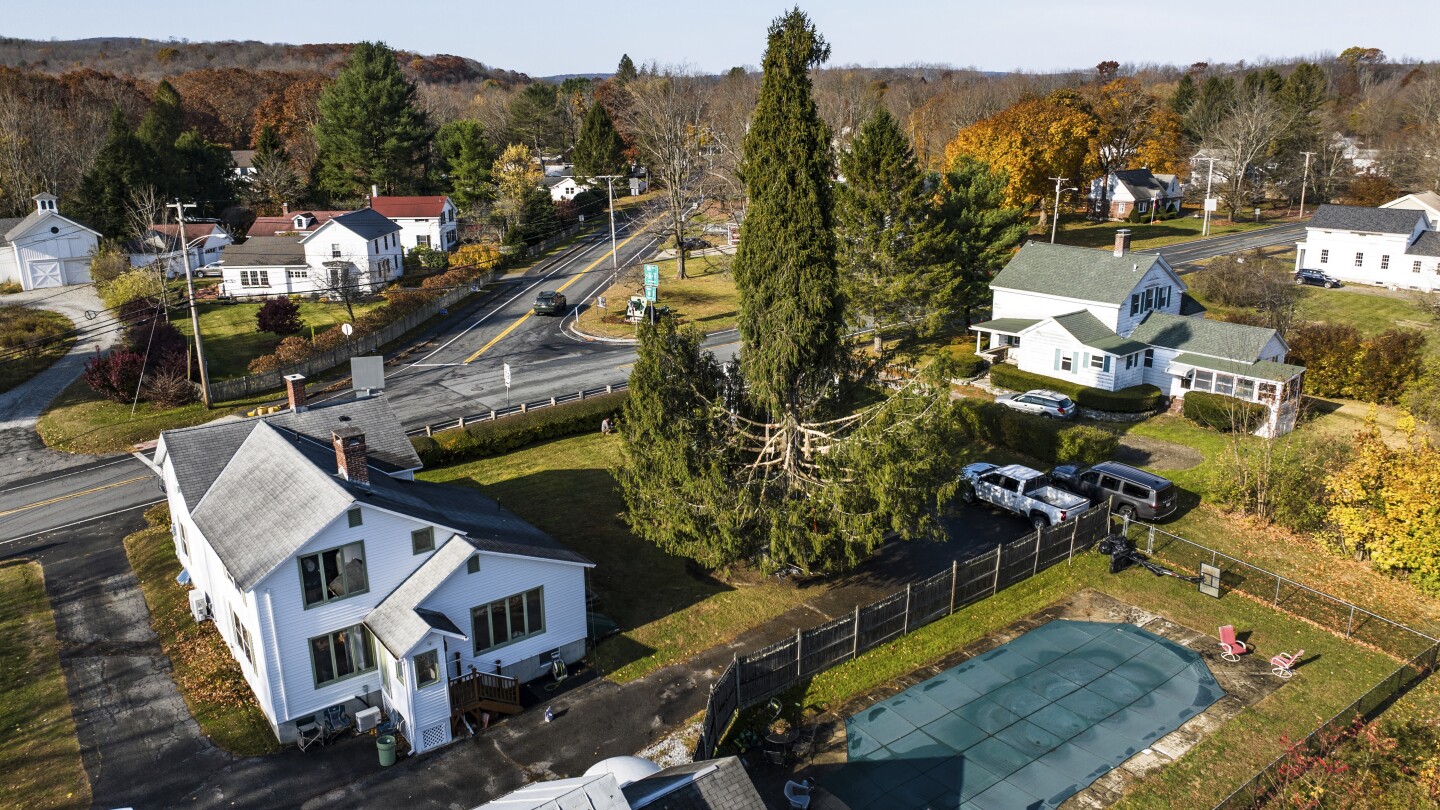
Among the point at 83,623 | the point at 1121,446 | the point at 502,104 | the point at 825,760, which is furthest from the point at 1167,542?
the point at 502,104

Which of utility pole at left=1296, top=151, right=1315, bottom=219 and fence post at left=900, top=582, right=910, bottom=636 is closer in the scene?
fence post at left=900, top=582, right=910, bottom=636

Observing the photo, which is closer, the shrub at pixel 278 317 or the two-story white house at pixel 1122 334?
the two-story white house at pixel 1122 334

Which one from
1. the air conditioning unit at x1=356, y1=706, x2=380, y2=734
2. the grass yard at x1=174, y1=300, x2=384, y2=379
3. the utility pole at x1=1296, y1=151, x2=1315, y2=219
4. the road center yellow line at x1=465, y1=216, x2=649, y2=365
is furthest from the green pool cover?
the utility pole at x1=1296, y1=151, x2=1315, y2=219

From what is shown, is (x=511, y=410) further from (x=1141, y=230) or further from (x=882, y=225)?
(x=1141, y=230)

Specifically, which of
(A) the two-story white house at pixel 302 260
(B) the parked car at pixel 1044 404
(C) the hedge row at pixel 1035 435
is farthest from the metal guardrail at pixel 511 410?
(A) the two-story white house at pixel 302 260

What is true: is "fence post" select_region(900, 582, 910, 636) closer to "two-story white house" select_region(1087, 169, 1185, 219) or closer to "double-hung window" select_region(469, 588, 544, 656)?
"double-hung window" select_region(469, 588, 544, 656)

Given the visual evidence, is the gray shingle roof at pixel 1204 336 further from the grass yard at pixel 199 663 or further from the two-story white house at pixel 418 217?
the two-story white house at pixel 418 217

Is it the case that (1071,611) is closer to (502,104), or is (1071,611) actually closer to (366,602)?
(366,602)
